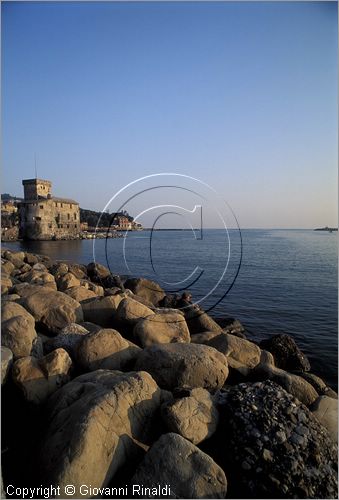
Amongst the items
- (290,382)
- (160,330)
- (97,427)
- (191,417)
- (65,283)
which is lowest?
(290,382)

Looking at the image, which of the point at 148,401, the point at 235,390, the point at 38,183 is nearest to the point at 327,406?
the point at 235,390

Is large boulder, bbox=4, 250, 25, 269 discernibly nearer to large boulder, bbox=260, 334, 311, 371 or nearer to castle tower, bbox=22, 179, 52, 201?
large boulder, bbox=260, 334, 311, 371

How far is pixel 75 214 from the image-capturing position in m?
86.1

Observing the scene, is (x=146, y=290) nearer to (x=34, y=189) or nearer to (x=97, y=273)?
(x=97, y=273)

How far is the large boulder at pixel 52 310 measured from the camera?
738 cm

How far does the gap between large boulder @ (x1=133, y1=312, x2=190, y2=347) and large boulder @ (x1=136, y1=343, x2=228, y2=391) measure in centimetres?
116

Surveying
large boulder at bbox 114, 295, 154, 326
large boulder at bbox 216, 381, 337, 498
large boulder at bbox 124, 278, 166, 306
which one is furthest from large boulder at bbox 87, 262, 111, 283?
large boulder at bbox 216, 381, 337, 498

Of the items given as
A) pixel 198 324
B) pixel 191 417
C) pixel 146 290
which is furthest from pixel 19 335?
pixel 146 290

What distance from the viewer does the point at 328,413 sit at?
5.29 m

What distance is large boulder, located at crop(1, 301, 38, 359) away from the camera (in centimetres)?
580

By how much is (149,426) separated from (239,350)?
332 cm

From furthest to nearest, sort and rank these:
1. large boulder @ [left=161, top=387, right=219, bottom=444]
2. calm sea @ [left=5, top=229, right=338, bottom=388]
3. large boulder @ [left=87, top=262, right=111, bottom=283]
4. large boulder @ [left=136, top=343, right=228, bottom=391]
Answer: large boulder @ [left=87, top=262, right=111, bottom=283] < calm sea @ [left=5, top=229, right=338, bottom=388] < large boulder @ [left=136, top=343, right=228, bottom=391] < large boulder @ [left=161, top=387, right=219, bottom=444]

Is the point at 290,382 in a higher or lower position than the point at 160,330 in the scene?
lower

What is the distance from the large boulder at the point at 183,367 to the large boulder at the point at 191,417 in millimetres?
794
